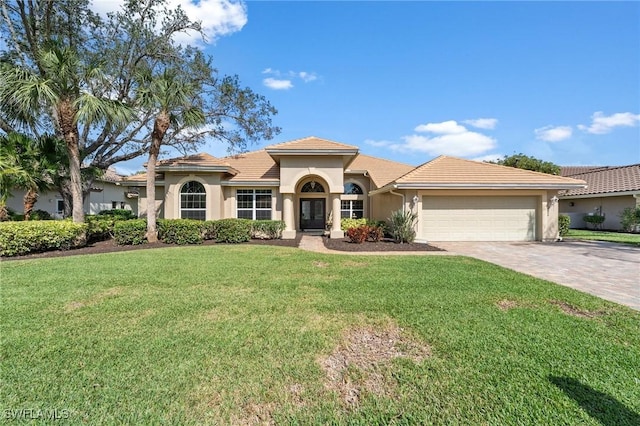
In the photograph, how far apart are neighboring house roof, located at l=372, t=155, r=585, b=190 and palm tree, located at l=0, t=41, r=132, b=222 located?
1504 cm

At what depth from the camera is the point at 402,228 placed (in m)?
15.2

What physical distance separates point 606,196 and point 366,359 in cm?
3095

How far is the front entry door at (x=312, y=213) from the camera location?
21.9 meters

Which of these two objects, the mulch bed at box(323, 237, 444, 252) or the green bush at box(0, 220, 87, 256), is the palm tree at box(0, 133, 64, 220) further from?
the mulch bed at box(323, 237, 444, 252)

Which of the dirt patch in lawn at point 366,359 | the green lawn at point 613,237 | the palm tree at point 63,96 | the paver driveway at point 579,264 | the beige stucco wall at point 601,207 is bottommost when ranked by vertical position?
the dirt patch in lawn at point 366,359

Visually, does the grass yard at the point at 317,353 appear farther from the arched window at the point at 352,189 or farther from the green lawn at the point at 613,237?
the arched window at the point at 352,189

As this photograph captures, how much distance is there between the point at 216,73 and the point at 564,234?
2569 cm

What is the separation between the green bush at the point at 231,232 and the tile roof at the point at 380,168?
394 inches

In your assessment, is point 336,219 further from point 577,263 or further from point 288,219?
point 577,263

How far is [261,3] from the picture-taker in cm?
1323

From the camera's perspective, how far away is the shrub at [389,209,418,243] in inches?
598

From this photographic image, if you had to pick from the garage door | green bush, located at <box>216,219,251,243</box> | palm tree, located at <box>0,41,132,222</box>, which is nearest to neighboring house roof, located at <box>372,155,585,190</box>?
the garage door

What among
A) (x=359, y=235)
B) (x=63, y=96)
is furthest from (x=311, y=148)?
(x=63, y=96)

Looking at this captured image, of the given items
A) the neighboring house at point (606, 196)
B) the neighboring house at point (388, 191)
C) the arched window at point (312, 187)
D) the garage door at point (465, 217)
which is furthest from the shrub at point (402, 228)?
the neighboring house at point (606, 196)
